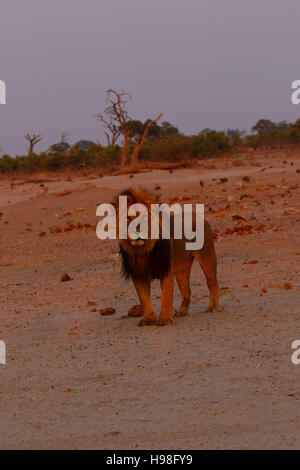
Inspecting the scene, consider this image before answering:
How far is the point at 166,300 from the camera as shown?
520cm

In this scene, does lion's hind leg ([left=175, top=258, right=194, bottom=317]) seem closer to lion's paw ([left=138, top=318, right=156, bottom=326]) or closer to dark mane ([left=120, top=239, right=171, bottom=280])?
lion's paw ([left=138, top=318, right=156, bottom=326])

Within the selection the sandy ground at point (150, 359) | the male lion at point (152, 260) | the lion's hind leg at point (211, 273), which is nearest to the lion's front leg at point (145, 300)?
the male lion at point (152, 260)

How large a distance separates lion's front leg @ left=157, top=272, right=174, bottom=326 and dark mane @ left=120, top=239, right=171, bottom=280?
0.21 feet

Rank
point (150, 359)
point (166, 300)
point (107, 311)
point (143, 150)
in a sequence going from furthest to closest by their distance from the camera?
1. point (143, 150)
2. point (107, 311)
3. point (166, 300)
4. point (150, 359)

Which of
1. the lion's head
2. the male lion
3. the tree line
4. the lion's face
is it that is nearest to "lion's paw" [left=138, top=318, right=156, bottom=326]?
the male lion

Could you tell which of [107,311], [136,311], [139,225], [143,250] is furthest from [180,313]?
[139,225]

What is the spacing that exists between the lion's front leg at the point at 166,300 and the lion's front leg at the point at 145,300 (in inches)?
3.3

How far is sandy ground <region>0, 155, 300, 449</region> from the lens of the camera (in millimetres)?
3107

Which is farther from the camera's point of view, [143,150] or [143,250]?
[143,150]

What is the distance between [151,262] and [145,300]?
393 millimetres

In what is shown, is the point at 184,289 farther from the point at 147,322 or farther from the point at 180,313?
the point at 147,322

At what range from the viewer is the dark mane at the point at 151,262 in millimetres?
5035

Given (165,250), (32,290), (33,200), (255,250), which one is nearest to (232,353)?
(165,250)

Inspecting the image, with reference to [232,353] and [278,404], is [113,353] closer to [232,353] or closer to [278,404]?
[232,353]
